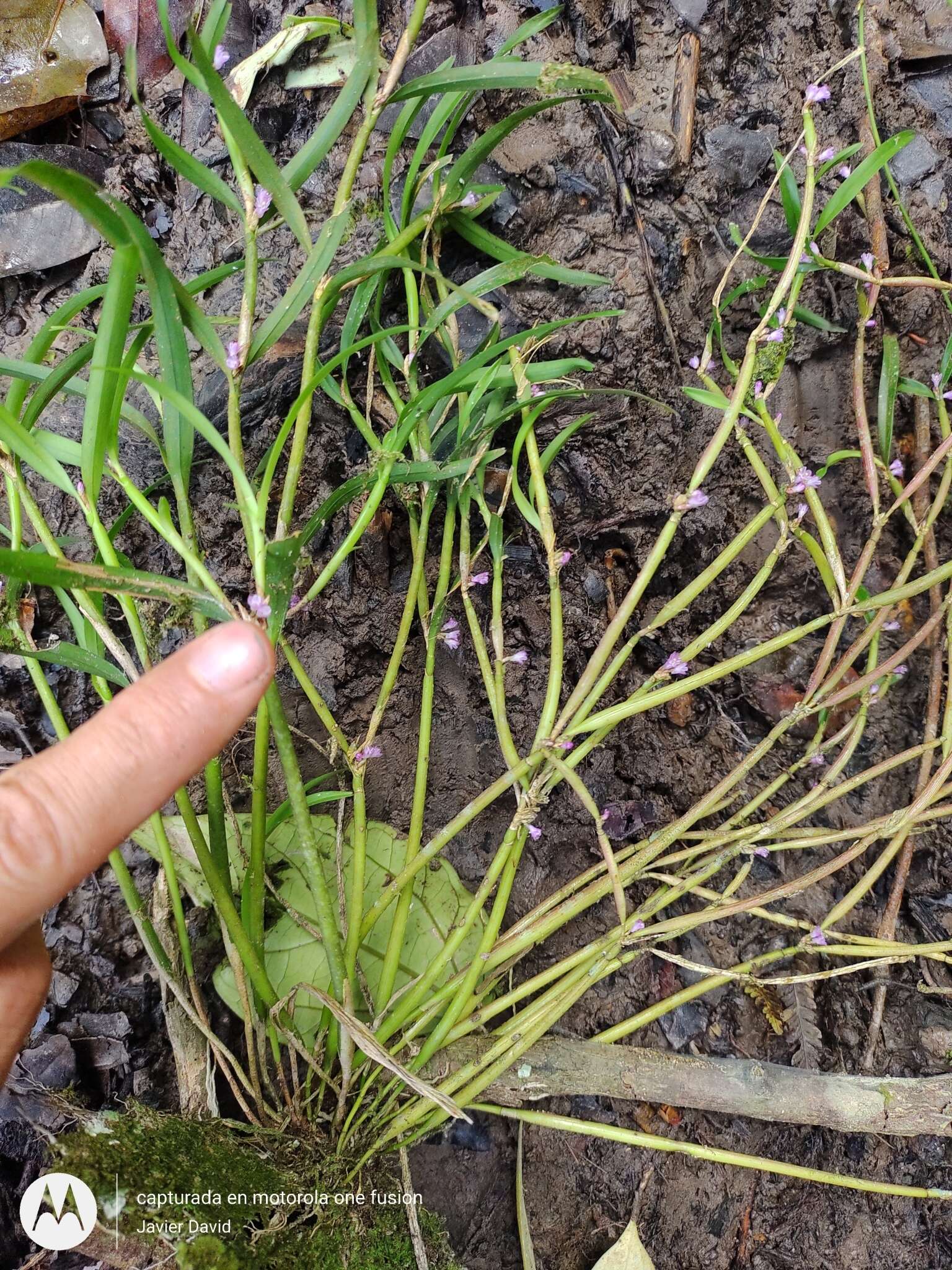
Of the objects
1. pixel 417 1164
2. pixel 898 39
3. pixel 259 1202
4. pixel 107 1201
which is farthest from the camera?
pixel 898 39

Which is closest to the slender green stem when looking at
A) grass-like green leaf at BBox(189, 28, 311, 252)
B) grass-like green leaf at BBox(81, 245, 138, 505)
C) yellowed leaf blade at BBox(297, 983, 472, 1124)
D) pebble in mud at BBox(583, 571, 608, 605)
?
yellowed leaf blade at BBox(297, 983, 472, 1124)

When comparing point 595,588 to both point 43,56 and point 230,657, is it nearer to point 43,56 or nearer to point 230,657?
point 230,657

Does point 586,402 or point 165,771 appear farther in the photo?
point 586,402

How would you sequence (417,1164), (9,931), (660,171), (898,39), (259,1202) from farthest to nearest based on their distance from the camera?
(898,39) → (660,171) → (417,1164) → (259,1202) → (9,931)

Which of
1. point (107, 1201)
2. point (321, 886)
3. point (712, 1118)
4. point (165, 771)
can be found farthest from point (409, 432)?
point (712, 1118)

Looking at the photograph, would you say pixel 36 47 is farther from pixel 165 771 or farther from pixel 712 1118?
pixel 712 1118

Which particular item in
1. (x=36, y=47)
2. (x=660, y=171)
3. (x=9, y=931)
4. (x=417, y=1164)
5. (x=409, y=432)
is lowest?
(x=417, y=1164)

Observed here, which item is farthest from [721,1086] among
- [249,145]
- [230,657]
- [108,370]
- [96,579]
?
[249,145]
